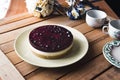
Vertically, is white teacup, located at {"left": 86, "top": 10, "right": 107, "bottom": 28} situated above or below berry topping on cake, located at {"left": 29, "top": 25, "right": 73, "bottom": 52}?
below

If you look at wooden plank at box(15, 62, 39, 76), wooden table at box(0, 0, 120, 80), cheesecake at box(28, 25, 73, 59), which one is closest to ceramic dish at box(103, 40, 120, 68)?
wooden table at box(0, 0, 120, 80)

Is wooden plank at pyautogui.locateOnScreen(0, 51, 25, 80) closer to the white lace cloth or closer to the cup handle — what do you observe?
the cup handle

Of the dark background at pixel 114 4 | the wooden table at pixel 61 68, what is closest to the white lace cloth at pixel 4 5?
the wooden table at pixel 61 68

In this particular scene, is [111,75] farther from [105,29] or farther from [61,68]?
[105,29]

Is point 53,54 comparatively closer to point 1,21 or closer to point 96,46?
point 96,46

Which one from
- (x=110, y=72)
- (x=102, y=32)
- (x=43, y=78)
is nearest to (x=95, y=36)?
(x=102, y=32)

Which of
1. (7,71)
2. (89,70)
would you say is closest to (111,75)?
(89,70)
